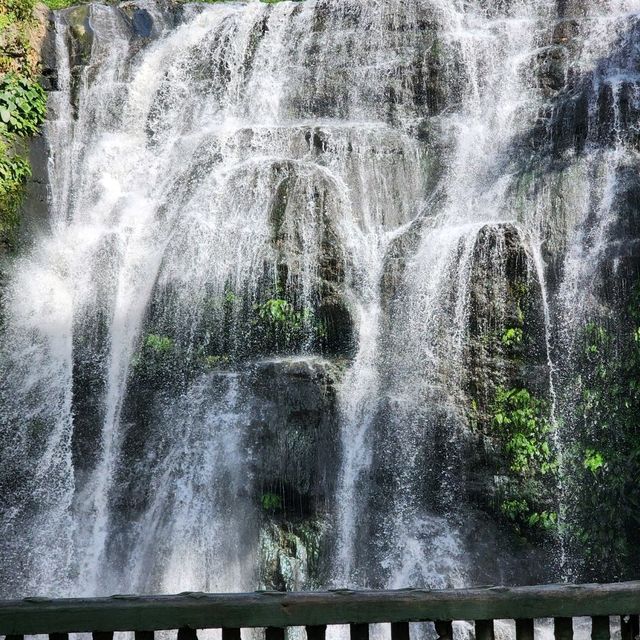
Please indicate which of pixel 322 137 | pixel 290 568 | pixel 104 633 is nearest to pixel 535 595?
pixel 104 633

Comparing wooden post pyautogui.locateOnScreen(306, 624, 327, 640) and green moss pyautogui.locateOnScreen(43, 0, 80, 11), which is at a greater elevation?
green moss pyautogui.locateOnScreen(43, 0, 80, 11)

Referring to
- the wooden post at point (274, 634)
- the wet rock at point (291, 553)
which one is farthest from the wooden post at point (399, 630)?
the wet rock at point (291, 553)

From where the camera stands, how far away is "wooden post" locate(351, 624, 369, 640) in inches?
110

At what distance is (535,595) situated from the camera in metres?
2.75

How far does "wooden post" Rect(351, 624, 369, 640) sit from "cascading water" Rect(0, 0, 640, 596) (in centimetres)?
568

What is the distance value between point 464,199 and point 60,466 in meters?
6.73

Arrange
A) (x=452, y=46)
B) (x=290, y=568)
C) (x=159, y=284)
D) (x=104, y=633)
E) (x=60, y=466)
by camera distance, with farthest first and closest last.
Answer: (x=452, y=46)
(x=159, y=284)
(x=60, y=466)
(x=290, y=568)
(x=104, y=633)

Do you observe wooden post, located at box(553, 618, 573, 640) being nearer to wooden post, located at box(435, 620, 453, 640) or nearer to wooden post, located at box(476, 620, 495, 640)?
wooden post, located at box(476, 620, 495, 640)

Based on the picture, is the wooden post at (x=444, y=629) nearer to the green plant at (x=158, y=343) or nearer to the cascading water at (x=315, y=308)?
the cascading water at (x=315, y=308)

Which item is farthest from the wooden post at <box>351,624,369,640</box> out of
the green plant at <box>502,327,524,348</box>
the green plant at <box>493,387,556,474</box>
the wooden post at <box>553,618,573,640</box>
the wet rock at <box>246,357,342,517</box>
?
the green plant at <box>502,327,524,348</box>

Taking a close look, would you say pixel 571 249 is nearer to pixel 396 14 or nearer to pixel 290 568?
pixel 290 568

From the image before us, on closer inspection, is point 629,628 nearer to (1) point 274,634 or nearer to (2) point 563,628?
(2) point 563,628

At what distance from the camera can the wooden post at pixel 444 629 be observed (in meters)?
2.80

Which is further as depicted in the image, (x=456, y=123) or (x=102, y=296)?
(x=456, y=123)
